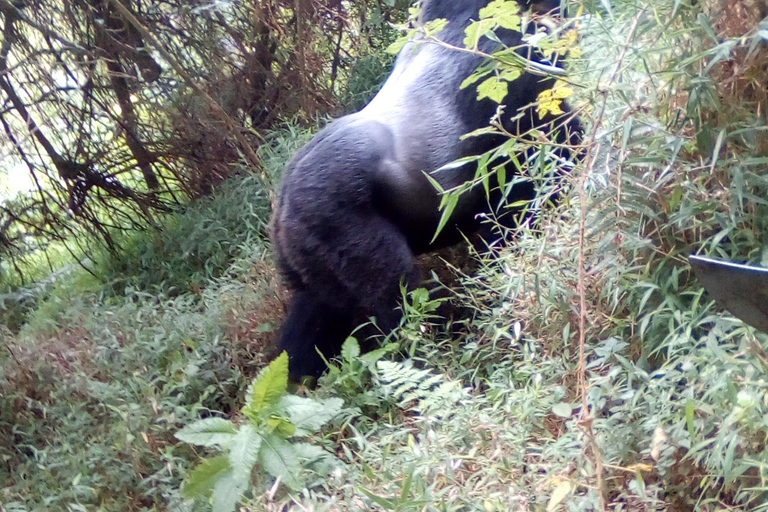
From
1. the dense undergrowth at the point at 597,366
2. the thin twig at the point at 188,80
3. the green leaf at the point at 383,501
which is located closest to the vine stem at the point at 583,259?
the dense undergrowth at the point at 597,366

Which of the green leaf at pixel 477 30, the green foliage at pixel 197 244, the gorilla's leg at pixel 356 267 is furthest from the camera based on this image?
the green foliage at pixel 197 244

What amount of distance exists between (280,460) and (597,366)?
0.75 meters

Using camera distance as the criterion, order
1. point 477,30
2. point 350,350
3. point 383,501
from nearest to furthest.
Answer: point 383,501 < point 477,30 < point 350,350

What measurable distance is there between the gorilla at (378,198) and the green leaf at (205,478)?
66 cm

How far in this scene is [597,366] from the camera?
1521mm

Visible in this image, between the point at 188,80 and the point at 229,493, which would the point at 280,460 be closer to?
the point at 229,493

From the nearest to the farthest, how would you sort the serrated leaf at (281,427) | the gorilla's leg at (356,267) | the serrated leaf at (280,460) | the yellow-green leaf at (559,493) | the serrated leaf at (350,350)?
the yellow-green leaf at (559,493) < the serrated leaf at (280,460) < the serrated leaf at (281,427) < the serrated leaf at (350,350) < the gorilla's leg at (356,267)

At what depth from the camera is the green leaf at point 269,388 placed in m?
1.79

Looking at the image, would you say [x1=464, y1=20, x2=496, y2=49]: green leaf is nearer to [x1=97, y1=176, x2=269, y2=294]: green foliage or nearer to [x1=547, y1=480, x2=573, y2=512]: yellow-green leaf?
[x1=547, y1=480, x2=573, y2=512]: yellow-green leaf

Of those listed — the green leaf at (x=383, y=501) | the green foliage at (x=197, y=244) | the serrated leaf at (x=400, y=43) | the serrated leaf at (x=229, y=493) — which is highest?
the serrated leaf at (x=400, y=43)

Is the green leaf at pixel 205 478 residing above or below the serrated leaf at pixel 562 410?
above

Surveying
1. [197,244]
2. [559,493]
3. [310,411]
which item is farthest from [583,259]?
[197,244]

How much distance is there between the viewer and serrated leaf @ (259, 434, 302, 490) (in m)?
1.61

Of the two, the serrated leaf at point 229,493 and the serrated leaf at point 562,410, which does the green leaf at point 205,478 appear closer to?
the serrated leaf at point 229,493
